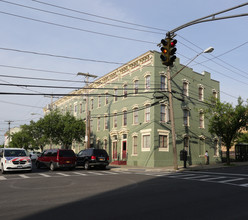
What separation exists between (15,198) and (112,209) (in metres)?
3.74

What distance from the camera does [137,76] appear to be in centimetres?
3036

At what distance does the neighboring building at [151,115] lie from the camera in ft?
90.3

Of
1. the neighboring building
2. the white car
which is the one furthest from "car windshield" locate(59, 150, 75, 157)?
the neighboring building

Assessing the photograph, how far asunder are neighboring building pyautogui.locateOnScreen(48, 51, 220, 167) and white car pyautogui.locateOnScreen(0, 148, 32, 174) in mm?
8788

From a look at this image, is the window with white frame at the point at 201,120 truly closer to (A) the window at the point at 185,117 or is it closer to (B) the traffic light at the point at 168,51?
(A) the window at the point at 185,117

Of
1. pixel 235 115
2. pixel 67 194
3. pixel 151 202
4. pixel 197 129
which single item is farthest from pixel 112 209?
pixel 197 129

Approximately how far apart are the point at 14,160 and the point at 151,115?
1429 centimetres

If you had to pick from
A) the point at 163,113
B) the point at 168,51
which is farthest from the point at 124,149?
the point at 168,51

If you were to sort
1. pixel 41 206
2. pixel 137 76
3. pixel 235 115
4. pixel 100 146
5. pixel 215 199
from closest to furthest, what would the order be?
pixel 41 206
pixel 215 199
pixel 235 115
pixel 137 76
pixel 100 146

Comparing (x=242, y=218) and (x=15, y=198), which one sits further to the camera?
(x=15, y=198)

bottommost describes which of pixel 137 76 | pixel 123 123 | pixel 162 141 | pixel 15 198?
pixel 15 198

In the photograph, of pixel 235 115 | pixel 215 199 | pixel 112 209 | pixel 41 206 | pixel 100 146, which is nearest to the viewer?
pixel 112 209

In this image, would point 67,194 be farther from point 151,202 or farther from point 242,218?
point 242,218

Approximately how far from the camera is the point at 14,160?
18.2 metres
